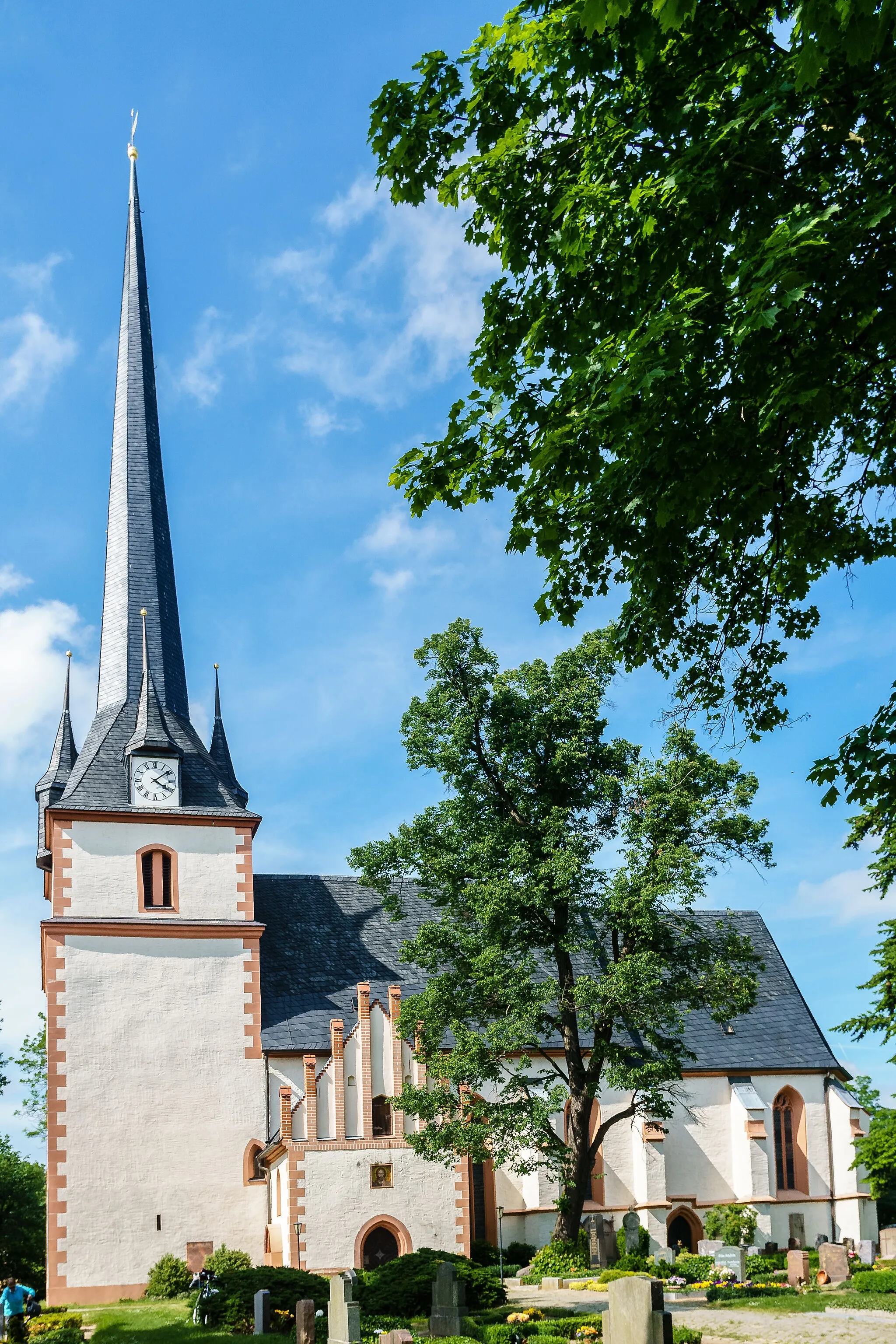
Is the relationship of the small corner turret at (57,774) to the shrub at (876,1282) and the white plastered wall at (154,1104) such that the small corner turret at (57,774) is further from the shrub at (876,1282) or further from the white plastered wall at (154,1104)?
the shrub at (876,1282)

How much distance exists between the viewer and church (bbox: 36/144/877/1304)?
2859 cm

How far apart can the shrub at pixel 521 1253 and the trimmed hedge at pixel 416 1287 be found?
8.64 meters

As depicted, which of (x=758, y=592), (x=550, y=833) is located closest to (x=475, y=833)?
(x=550, y=833)

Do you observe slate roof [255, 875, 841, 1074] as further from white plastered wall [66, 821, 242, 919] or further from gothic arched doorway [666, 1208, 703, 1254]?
gothic arched doorway [666, 1208, 703, 1254]

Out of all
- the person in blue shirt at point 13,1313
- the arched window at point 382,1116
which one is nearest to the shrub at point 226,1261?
the arched window at point 382,1116

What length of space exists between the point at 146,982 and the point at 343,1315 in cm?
1485

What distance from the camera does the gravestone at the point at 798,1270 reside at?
26.6m

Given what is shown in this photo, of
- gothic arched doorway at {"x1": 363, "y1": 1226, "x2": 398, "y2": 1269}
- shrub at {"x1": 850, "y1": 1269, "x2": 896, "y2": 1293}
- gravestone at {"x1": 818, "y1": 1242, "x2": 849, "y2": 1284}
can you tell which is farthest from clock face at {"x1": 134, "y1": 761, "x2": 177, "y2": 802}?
shrub at {"x1": 850, "y1": 1269, "x2": 896, "y2": 1293}

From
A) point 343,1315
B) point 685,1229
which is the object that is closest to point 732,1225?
point 685,1229

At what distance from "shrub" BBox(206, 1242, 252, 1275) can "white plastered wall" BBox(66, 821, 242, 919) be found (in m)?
7.70

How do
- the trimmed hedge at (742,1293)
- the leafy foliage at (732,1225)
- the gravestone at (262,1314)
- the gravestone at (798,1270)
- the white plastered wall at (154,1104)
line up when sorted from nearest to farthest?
the gravestone at (262,1314)
the trimmed hedge at (742,1293)
the gravestone at (798,1270)
the white plastered wall at (154,1104)
the leafy foliage at (732,1225)

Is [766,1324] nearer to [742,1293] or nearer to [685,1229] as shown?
[742,1293]

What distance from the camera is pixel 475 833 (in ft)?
86.0

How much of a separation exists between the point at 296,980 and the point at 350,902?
346cm
